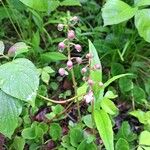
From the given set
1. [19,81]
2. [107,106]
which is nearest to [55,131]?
[107,106]

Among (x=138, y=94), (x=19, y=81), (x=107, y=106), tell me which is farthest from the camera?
(x=138, y=94)

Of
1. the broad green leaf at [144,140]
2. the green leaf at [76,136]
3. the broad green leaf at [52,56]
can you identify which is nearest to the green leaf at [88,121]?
the green leaf at [76,136]

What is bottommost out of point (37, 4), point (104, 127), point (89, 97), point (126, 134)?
point (126, 134)

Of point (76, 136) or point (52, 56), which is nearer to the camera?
point (76, 136)

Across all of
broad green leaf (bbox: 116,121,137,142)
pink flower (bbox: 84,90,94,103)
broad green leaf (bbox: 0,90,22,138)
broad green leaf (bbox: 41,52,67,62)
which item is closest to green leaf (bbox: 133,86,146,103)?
broad green leaf (bbox: 116,121,137,142)

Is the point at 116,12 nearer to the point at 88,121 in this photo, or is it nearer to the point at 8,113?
the point at 88,121

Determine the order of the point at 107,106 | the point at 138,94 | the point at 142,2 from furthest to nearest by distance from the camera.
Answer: the point at 138,94
the point at 142,2
the point at 107,106
